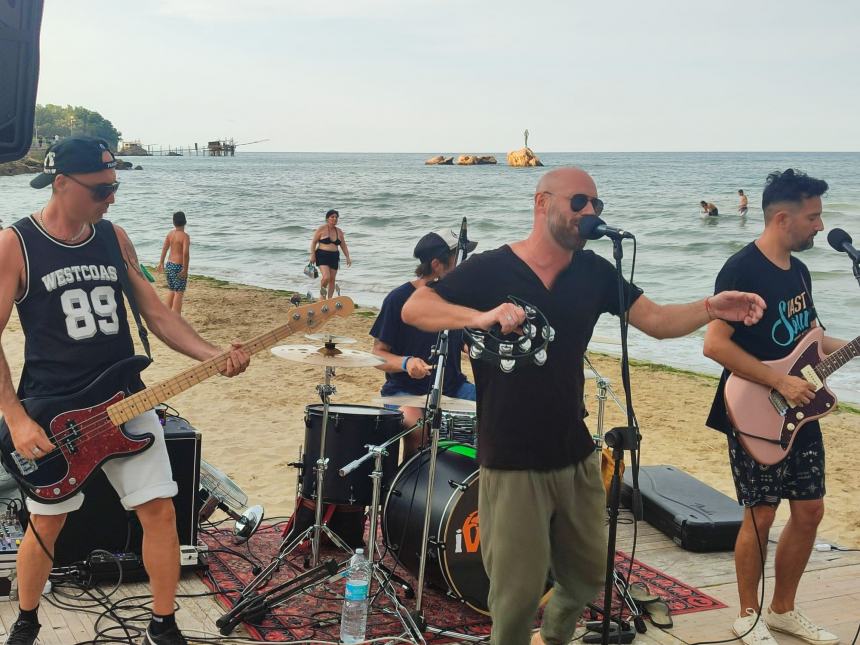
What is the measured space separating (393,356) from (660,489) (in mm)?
2322

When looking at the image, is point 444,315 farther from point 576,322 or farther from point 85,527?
point 85,527

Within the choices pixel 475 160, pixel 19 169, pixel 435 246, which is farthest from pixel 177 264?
pixel 475 160

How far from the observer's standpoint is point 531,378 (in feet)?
10.8

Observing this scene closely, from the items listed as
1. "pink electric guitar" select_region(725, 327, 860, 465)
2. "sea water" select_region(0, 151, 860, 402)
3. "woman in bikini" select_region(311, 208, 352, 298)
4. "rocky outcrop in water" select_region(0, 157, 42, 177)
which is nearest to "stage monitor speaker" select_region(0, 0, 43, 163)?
"pink electric guitar" select_region(725, 327, 860, 465)

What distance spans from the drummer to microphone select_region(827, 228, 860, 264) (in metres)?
2.28

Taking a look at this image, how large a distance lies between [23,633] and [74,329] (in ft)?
4.67

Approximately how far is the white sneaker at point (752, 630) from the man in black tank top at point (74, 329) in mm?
2784

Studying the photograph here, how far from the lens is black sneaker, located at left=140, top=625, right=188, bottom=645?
3949 mm

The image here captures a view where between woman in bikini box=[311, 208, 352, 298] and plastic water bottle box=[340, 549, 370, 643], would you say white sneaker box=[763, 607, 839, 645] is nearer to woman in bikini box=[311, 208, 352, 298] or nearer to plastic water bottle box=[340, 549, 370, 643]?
plastic water bottle box=[340, 549, 370, 643]

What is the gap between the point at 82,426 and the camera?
12.6 feet

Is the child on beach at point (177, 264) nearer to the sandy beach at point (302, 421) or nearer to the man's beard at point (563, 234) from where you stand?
the sandy beach at point (302, 421)

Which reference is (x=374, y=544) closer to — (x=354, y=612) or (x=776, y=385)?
(x=354, y=612)

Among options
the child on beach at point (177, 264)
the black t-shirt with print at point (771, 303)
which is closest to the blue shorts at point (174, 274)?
the child on beach at point (177, 264)

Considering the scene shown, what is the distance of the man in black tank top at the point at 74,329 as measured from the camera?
3.85 meters
